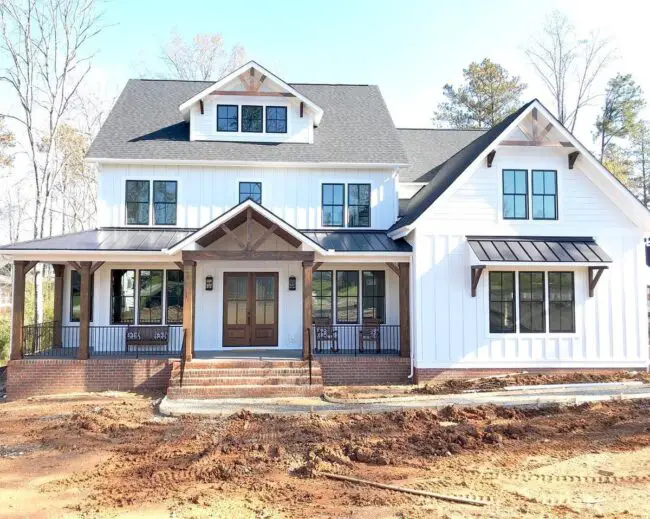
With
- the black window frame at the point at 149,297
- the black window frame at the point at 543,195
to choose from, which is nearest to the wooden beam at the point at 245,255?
the black window frame at the point at 149,297

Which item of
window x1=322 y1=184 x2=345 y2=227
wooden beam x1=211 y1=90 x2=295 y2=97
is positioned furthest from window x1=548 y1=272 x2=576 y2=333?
wooden beam x1=211 y1=90 x2=295 y2=97

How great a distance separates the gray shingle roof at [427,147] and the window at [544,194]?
4482 mm

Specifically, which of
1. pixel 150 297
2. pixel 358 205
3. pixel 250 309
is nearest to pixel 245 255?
pixel 250 309

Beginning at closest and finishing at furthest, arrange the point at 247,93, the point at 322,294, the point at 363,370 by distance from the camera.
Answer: the point at 363,370
the point at 322,294
the point at 247,93

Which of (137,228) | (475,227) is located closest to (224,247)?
(137,228)

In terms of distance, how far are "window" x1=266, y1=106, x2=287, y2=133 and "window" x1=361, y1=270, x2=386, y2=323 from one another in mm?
5456

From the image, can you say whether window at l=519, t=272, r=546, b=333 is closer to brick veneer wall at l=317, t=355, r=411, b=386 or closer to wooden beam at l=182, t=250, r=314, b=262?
brick veneer wall at l=317, t=355, r=411, b=386

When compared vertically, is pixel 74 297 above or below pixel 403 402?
above

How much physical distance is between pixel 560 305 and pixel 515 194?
322 cm

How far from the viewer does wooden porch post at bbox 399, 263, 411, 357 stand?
13.1 m

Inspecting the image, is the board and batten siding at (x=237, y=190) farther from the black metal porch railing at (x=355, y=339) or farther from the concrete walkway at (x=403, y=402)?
the concrete walkway at (x=403, y=402)

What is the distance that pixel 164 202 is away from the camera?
14945 mm

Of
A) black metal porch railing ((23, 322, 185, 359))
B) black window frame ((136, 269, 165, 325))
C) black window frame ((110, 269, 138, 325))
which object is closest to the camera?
black metal porch railing ((23, 322, 185, 359))

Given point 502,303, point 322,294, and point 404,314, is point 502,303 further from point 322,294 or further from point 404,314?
point 322,294
